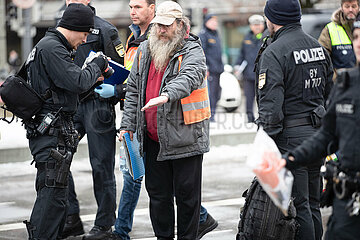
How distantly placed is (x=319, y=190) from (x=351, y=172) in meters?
1.66

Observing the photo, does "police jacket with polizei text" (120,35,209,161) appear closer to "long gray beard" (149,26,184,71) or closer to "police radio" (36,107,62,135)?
"long gray beard" (149,26,184,71)

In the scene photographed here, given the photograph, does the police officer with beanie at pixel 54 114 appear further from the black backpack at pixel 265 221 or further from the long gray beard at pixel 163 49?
the black backpack at pixel 265 221

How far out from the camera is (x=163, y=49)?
520 cm

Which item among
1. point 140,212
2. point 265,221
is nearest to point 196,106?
point 265,221

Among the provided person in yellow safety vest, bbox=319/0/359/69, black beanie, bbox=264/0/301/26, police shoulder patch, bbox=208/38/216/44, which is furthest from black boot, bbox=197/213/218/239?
police shoulder patch, bbox=208/38/216/44

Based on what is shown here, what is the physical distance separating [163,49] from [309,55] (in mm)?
1088

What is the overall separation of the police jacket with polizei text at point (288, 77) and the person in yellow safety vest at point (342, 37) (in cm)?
234

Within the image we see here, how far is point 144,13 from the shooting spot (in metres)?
6.16

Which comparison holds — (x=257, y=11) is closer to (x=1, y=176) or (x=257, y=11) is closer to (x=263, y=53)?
(x=1, y=176)

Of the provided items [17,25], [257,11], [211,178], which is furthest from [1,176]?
[257,11]

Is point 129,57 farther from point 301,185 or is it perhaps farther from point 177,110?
point 301,185

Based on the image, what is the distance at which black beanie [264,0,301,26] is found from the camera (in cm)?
507

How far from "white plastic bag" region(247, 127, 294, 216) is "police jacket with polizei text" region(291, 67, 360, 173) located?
14 cm

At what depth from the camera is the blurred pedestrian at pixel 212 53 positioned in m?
13.2
